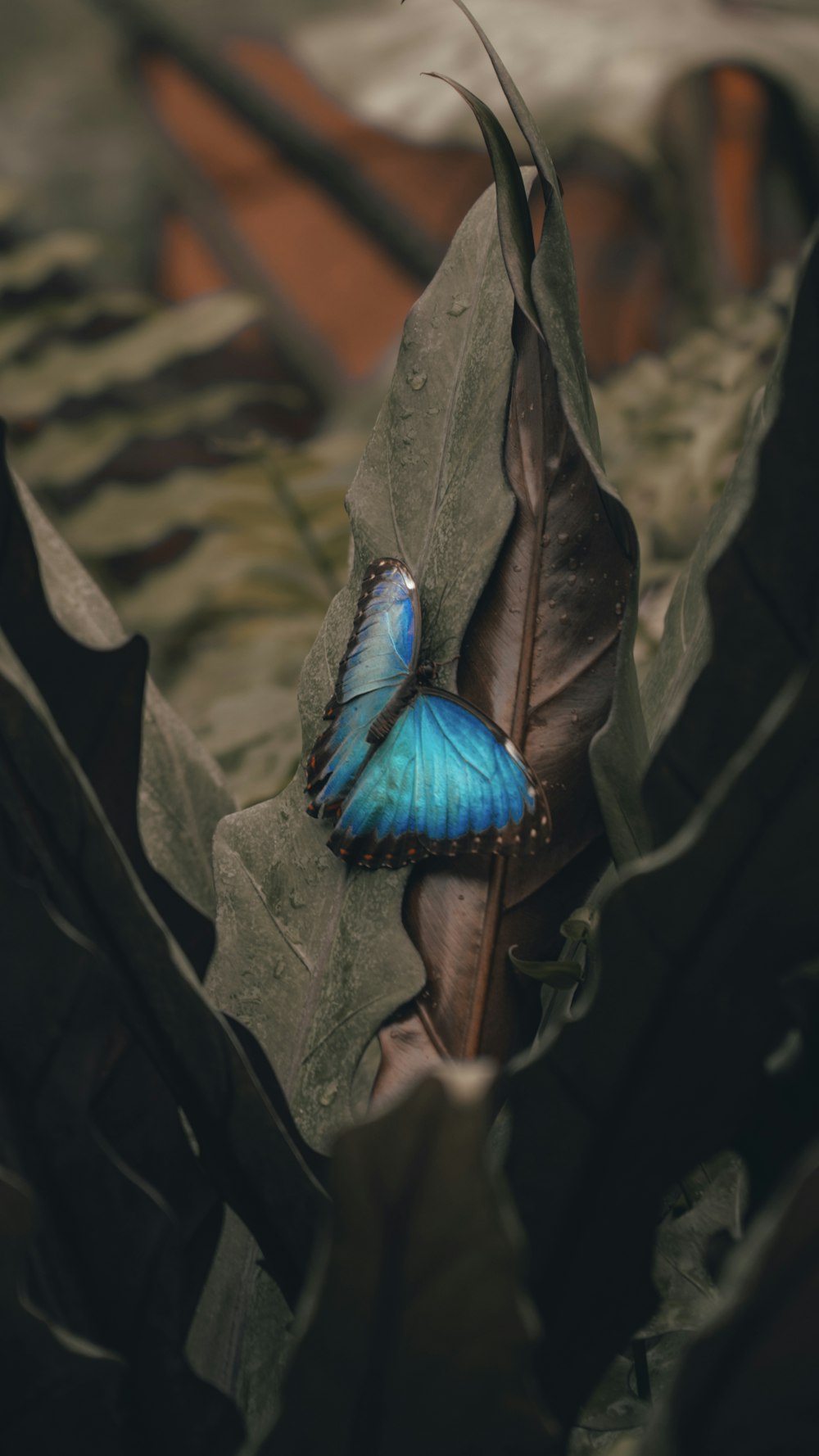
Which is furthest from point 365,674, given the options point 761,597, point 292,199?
point 292,199

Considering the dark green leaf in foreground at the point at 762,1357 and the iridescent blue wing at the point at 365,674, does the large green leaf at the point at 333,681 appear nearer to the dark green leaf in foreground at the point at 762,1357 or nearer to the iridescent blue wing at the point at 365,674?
the iridescent blue wing at the point at 365,674

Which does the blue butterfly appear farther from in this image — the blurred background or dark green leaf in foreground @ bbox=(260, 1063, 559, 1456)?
the blurred background

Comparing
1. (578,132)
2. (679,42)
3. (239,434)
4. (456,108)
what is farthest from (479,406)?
(239,434)

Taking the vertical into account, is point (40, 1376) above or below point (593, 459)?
below

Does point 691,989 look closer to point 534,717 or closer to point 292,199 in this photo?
point 534,717

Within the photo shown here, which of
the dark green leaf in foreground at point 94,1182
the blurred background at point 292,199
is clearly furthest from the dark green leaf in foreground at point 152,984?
the blurred background at point 292,199

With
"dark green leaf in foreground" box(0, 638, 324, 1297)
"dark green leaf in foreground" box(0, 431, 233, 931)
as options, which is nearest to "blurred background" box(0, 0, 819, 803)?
"dark green leaf in foreground" box(0, 431, 233, 931)
